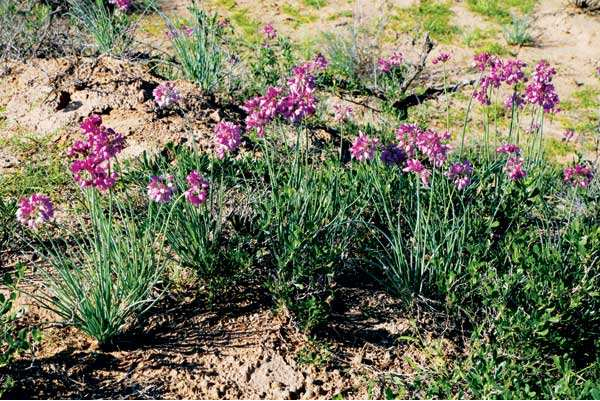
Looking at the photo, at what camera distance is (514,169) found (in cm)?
401

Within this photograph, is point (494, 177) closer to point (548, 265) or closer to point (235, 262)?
point (548, 265)

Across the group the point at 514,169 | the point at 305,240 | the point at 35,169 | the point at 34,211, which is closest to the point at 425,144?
the point at 514,169

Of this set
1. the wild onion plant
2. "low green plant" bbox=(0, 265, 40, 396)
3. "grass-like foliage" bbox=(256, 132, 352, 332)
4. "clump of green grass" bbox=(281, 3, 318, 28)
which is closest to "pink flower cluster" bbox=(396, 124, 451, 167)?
"grass-like foliage" bbox=(256, 132, 352, 332)

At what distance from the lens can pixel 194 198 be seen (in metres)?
3.10

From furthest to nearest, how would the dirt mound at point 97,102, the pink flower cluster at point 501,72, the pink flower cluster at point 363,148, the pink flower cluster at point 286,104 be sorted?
the dirt mound at point 97,102 < the pink flower cluster at point 501,72 < the pink flower cluster at point 363,148 < the pink flower cluster at point 286,104

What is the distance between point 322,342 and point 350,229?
69cm

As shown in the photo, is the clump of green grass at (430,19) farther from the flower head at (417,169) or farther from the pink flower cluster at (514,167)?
the flower head at (417,169)

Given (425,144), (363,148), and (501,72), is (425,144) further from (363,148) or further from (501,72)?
→ (501,72)

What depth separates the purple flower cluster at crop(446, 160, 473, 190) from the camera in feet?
12.5

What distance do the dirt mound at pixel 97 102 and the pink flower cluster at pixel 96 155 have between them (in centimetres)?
190

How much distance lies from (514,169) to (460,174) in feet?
1.17

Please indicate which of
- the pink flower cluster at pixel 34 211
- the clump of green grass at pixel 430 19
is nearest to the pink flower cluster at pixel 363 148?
the pink flower cluster at pixel 34 211

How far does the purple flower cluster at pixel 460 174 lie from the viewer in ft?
12.5

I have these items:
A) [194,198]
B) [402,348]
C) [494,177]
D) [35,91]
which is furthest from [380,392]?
[35,91]
